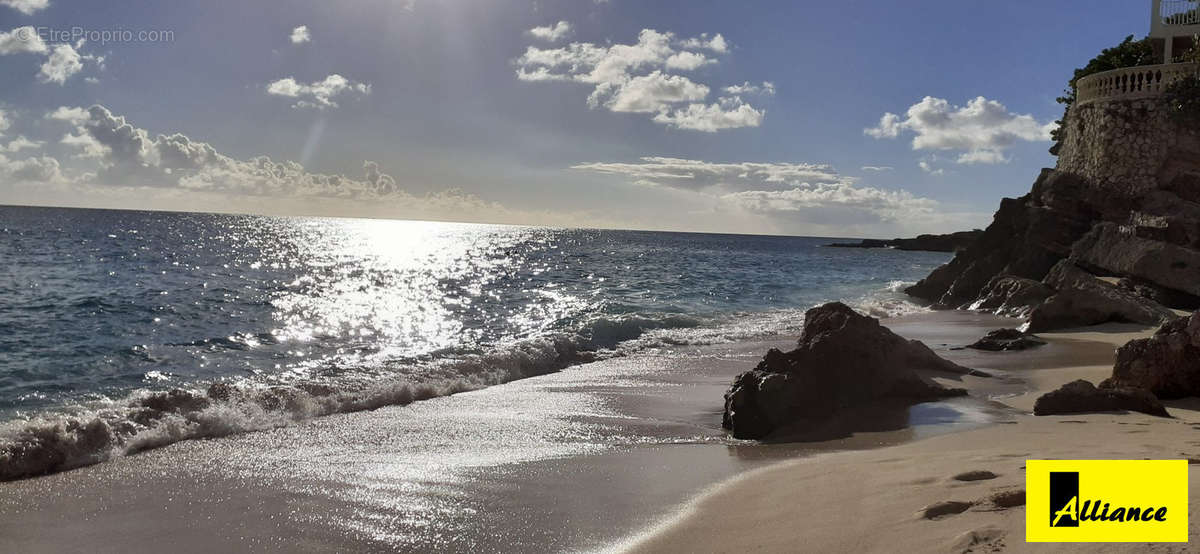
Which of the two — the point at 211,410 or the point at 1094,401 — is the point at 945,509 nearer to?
the point at 1094,401

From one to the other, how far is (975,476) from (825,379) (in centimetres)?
428

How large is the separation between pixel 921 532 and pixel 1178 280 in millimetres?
21982

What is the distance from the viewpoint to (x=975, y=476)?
5.14 meters

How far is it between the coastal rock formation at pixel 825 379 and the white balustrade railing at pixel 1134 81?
72.9 feet

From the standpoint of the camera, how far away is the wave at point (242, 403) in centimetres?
769

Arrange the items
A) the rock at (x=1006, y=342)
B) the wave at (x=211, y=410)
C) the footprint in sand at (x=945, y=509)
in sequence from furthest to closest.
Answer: the rock at (x=1006, y=342) < the wave at (x=211, y=410) < the footprint in sand at (x=945, y=509)

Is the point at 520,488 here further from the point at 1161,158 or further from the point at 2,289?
the point at 1161,158

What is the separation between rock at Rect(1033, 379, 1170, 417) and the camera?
7.95m

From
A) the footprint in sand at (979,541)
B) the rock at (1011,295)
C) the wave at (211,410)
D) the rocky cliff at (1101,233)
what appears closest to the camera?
the footprint in sand at (979,541)

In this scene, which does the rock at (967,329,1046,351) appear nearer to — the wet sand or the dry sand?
the wet sand

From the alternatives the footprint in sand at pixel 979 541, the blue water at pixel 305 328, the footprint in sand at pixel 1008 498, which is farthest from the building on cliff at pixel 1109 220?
the footprint in sand at pixel 979 541

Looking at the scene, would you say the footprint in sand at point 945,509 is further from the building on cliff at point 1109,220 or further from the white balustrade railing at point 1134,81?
the white balustrade railing at point 1134,81

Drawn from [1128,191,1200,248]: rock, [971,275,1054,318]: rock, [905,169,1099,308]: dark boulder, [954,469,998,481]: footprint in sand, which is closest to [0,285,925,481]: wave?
[954,469,998,481]: footprint in sand

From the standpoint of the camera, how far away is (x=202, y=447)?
8.27 metres
